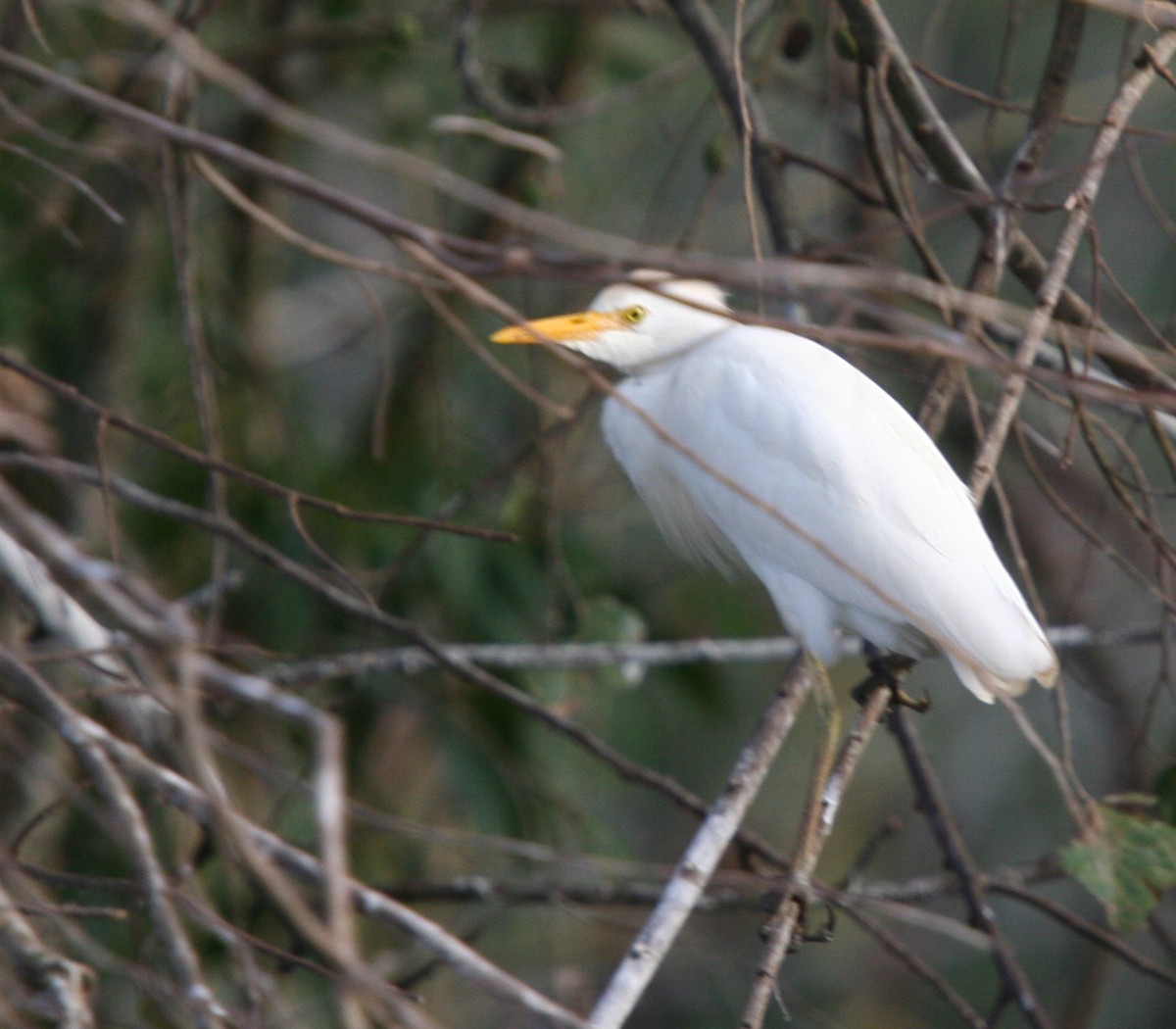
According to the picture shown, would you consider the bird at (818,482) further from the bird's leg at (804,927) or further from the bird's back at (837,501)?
the bird's leg at (804,927)

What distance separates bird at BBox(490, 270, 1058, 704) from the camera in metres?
1.94

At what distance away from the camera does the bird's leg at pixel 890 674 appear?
2.10 metres

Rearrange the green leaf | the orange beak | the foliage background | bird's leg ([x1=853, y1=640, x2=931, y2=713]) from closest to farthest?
the foliage background
the green leaf
bird's leg ([x1=853, y1=640, x2=931, y2=713])
the orange beak

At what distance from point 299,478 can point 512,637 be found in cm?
65

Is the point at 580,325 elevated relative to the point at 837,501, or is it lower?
elevated

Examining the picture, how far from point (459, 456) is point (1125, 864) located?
1802mm

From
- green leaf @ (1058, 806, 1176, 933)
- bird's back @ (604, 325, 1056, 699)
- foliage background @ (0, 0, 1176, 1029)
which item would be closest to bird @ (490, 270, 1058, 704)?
bird's back @ (604, 325, 1056, 699)

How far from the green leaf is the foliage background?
0.70ft

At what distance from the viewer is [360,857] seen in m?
3.06

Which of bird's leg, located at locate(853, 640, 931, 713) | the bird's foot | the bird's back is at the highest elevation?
the bird's back

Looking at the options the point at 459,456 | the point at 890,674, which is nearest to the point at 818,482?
the point at 890,674

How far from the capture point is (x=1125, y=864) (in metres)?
1.98

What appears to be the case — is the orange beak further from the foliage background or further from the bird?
the foliage background

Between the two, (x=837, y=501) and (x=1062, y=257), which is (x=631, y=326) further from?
(x=1062, y=257)
